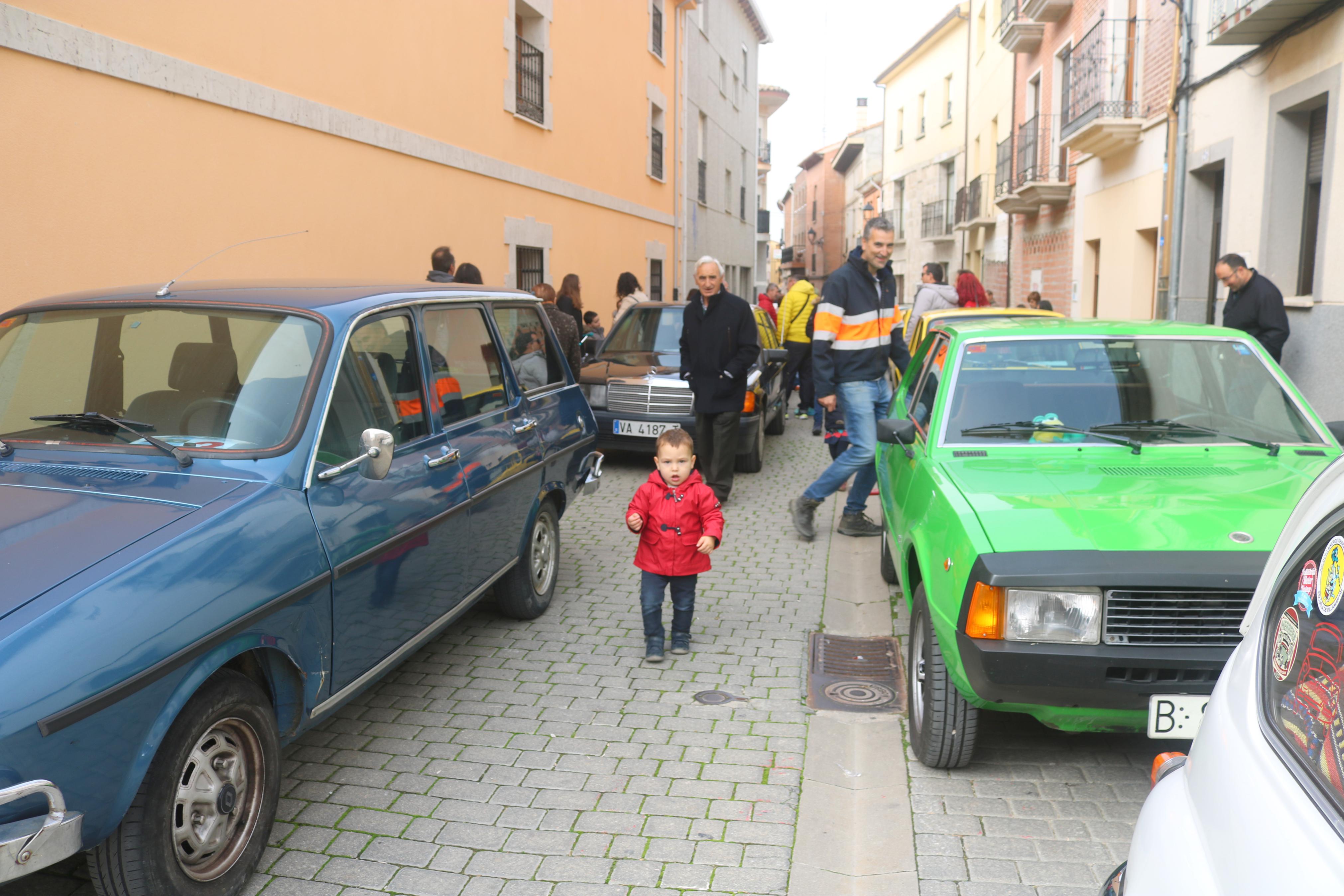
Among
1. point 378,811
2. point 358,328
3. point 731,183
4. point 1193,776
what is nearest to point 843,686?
point 378,811

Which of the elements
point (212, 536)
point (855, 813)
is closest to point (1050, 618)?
point (855, 813)

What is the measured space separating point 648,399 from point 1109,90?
1052 centimetres

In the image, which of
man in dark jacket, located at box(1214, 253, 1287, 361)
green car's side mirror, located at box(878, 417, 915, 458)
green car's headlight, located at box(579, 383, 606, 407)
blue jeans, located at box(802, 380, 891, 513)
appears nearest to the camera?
green car's side mirror, located at box(878, 417, 915, 458)

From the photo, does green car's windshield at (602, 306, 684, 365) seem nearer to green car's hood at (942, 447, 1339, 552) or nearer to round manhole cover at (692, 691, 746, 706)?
round manhole cover at (692, 691, 746, 706)

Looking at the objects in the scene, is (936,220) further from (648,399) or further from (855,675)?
(855,675)

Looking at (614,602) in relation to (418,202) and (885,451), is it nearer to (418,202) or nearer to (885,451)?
(885,451)

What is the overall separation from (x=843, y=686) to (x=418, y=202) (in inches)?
315

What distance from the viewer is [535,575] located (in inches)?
222

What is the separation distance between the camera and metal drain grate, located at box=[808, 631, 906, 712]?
4586mm

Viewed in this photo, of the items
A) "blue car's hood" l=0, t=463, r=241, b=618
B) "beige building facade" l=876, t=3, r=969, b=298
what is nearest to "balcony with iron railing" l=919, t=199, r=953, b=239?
"beige building facade" l=876, t=3, r=969, b=298

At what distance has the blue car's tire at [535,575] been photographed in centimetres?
543

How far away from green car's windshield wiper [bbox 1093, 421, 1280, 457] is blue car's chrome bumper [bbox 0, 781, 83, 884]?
13.2 ft

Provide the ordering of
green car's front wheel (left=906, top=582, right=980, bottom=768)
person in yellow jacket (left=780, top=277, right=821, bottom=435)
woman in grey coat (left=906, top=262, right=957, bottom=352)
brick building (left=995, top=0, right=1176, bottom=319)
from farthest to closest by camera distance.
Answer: brick building (left=995, top=0, right=1176, bottom=319) → woman in grey coat (left=906, top=262, right=957, bottom=352) → person in yellow jacket (left=780, top=277, right=821, bottom=435) → green car's front wheel (left=906, top=582, right=980, bottom=768)

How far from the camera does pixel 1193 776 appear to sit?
1.64 metres
